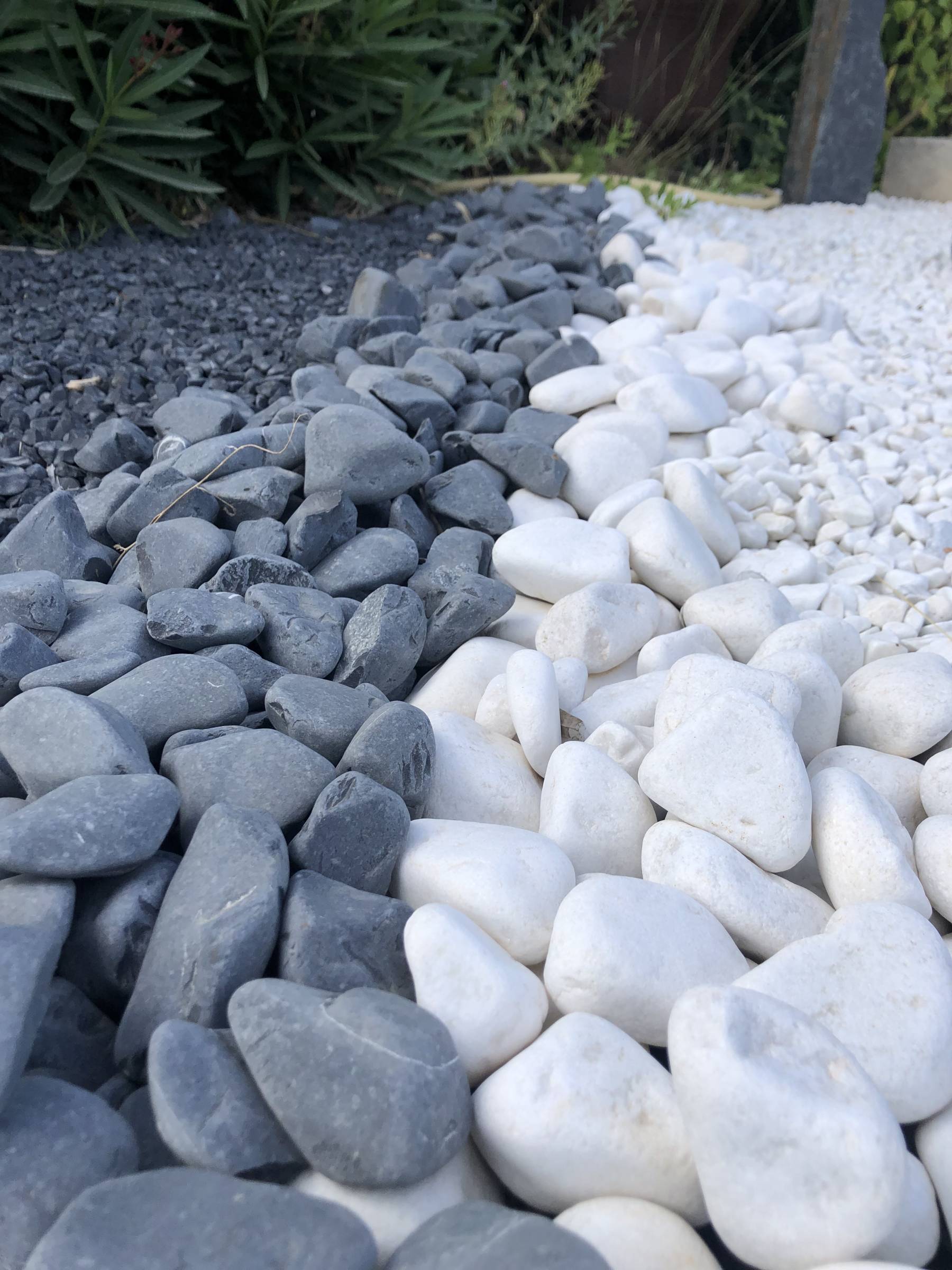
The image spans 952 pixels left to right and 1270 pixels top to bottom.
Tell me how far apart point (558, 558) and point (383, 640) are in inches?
15.7

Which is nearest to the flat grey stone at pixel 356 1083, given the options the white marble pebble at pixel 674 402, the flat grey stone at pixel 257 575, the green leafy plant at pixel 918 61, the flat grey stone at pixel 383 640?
the flat grey stone at pixel 383 640

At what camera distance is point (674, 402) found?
7.12 ft

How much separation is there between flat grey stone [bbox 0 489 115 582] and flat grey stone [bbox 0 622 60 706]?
32 centimetres

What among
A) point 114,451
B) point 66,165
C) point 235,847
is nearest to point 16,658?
point 235,847

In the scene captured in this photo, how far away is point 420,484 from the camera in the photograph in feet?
5.95

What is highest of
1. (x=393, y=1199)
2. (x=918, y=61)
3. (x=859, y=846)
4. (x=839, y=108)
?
(x=918, y=61)

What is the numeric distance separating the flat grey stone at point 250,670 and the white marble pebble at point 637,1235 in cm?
68

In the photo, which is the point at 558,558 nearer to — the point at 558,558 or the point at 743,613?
the point at 558,558

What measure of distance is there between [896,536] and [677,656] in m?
0.75

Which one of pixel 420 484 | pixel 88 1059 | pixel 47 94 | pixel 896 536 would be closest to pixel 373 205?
pixel 47 94

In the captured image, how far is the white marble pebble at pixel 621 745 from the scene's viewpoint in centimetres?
122

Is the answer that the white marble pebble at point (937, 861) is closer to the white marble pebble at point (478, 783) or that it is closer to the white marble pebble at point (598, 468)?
the white marble pebble at point (478, 783)

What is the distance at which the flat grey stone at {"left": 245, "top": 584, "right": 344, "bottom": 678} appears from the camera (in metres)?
1.32

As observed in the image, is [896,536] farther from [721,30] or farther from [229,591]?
[721,30]
